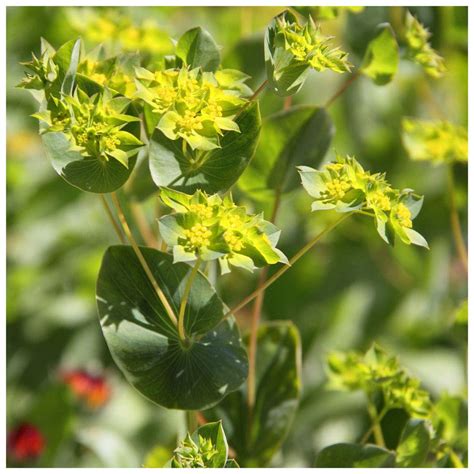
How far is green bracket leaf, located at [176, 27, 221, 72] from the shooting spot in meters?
0.60

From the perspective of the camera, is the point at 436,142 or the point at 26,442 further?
the point at 26,442

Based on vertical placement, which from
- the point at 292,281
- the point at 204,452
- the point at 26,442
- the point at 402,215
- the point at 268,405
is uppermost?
the point at 402,215

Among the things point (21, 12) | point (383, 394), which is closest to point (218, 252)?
point (383, 394)

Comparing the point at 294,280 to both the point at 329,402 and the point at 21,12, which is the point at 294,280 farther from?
the point at 21,12

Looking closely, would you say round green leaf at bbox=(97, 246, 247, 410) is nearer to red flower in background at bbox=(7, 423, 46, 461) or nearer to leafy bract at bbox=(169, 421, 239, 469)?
leafy bract at bbox=(169, 421, 239, 469)

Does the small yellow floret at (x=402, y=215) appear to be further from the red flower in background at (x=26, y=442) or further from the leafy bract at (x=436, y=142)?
the red flower in background at (x=26, y=442)

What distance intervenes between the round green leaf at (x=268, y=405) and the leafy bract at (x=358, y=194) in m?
0.20

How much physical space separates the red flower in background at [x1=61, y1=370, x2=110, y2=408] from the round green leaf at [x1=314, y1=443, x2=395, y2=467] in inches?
22.5

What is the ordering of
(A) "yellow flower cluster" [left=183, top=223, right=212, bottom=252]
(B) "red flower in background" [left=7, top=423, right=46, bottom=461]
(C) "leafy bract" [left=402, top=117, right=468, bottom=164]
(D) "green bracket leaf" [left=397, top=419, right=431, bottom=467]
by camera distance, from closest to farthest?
(A) "yellow flower cluster" [left=183, top=223, right=212, bottom=252] → (D) "green bracket leaf" [left=397, top=419, right=431, bottom=467] → (C) "leafy bract" [left=402, top=117, right=468, bottom=164] → (B) "red flower in background" [left=7, top=423, right=46, bottom=461]

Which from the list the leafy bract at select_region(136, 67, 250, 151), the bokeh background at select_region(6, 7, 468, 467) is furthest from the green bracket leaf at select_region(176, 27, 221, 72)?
the bokeh background at select_region(6, 7, 468, 467)

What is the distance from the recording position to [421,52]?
711mm

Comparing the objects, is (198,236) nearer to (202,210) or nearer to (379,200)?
(202,210)

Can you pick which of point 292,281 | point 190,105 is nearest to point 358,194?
point 190,105

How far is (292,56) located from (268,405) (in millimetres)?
312
